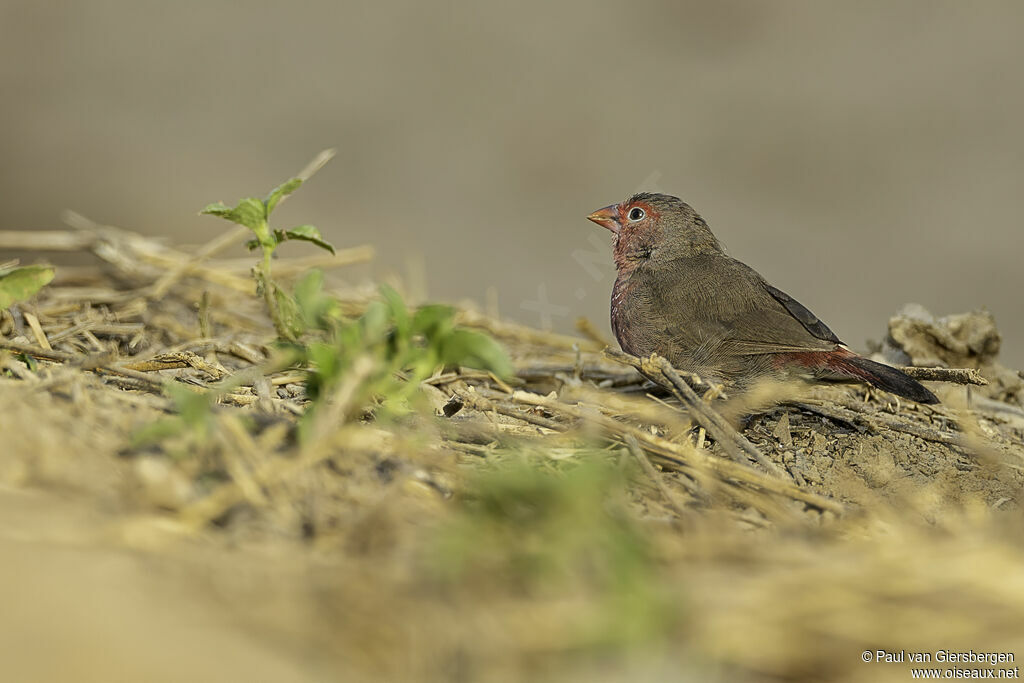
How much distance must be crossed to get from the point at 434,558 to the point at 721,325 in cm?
216

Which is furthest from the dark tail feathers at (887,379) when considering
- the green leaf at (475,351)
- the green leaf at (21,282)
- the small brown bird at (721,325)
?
the green leaf at (21,282)

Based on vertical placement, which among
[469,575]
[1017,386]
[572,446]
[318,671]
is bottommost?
[318,671]

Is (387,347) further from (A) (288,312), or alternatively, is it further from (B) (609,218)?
(B) (609,218)

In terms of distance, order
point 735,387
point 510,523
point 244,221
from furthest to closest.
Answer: point 735,387
point 244,221
point 510,523

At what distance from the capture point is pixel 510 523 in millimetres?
1435

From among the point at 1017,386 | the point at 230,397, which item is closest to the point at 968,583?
the point at 230,397

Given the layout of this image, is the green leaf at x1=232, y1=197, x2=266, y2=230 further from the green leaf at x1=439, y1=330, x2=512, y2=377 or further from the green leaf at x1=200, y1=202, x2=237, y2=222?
the green leaf at x1=439, y1=330, x2=512, y2=377

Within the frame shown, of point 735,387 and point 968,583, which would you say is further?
point 735,387

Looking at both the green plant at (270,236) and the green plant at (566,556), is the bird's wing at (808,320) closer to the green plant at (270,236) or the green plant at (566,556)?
the green plant at (270,236)

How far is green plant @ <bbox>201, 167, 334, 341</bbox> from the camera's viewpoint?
2768 millimetres

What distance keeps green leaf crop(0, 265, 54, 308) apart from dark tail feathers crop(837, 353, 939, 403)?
2.52 metres

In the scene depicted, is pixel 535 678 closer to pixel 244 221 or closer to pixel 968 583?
pixel 968 583

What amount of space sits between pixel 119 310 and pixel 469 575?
2800 mm

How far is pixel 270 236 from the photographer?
2.89m
